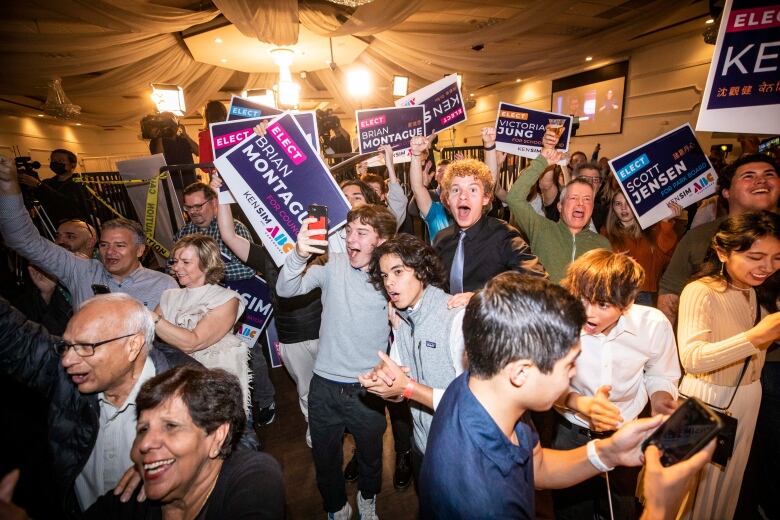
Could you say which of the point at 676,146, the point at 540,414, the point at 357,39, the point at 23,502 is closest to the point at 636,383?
the point at 540,414

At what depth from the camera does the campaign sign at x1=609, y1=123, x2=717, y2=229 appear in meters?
3.61

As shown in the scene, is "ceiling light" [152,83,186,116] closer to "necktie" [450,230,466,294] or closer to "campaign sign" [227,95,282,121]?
"campaign sign" [227,95,282,121]

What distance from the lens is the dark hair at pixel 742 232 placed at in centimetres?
193

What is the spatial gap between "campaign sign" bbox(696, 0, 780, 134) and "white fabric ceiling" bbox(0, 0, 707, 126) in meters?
3.56

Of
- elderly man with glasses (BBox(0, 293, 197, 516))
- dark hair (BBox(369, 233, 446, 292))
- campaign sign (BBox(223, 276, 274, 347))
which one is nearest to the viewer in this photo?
elderly man with glasses (BBox(0, 293, 197, 516))

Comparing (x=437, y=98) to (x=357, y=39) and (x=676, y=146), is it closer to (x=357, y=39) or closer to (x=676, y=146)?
(x=676, y=146)

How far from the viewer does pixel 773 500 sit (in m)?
2.55

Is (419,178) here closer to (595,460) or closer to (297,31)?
(595,460)

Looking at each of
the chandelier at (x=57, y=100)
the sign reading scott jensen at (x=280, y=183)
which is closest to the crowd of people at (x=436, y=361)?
the sign reading scott jensen at (x=280, y=183)

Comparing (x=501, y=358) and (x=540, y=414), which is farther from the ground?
(x=501, y=358)

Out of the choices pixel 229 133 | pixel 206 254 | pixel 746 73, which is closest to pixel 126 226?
pixel 206 254

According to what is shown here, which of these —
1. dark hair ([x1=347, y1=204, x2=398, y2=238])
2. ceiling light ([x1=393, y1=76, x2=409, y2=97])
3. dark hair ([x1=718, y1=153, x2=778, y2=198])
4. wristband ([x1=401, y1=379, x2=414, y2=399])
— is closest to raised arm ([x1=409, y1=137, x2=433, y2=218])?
dark hair ([x1=347, y1=204, x2=398, y2=238])

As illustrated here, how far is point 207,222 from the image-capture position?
3760 millimetres

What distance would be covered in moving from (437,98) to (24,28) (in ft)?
30.4
